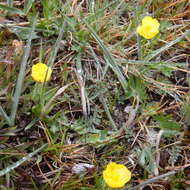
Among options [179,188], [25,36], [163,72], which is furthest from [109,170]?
[25,36]

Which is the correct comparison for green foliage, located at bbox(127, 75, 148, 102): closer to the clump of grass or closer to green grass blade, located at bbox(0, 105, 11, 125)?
the clump of grass

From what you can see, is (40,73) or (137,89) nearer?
(40,73)

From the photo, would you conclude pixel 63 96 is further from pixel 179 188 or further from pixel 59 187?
pixel 179 188

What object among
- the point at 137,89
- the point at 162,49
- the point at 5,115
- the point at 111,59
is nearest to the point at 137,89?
the point at 137,89

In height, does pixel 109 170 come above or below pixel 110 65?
below

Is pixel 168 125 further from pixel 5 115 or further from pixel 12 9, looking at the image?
pixel 12 9
